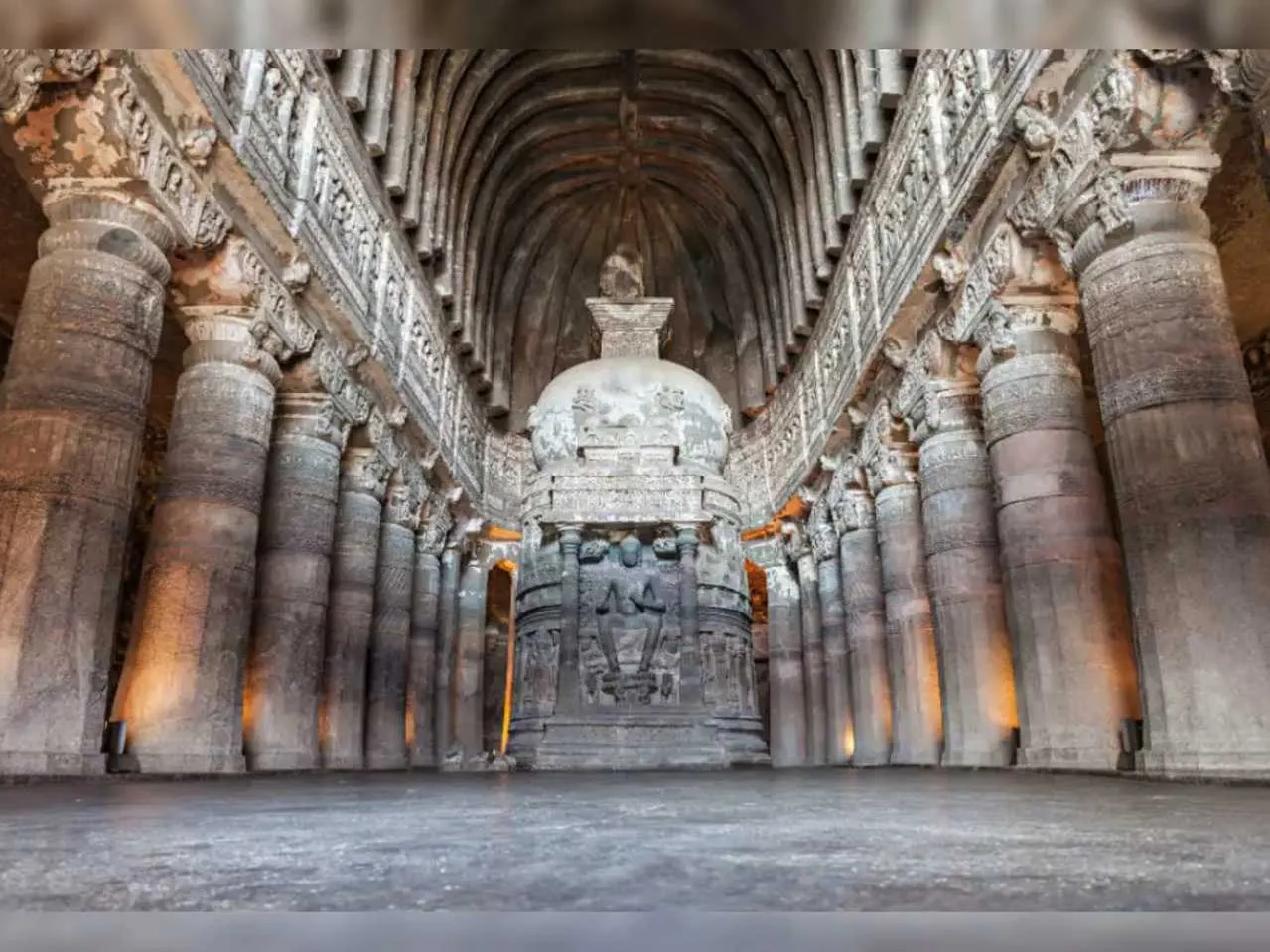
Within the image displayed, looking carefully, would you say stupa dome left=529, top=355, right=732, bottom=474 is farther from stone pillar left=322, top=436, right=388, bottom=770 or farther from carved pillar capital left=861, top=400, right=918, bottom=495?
stone pillar left=322, top=436, right=388, bottom=770

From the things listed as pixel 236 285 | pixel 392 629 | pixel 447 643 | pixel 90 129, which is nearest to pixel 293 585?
pixel 236 285

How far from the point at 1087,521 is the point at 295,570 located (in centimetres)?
905

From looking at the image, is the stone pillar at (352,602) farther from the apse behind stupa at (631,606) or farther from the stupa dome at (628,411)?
the stupa dome at (628,411)

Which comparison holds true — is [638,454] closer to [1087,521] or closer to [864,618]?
[864,618]

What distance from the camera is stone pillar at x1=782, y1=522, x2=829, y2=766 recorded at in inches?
745

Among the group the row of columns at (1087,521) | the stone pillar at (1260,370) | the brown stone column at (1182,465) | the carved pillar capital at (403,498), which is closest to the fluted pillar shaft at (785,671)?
the row of columns at (1087,521)

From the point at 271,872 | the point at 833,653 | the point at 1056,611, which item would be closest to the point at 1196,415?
the point at 1056,611

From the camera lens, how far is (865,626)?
51.5 feet

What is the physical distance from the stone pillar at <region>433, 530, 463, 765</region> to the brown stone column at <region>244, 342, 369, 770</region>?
530 cm

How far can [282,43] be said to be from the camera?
133 centimetres

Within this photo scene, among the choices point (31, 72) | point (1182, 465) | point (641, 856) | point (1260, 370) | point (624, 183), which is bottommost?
point (641, 856)

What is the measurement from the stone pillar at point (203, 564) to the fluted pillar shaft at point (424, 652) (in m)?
7.46

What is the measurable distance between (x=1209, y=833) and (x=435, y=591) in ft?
54.2

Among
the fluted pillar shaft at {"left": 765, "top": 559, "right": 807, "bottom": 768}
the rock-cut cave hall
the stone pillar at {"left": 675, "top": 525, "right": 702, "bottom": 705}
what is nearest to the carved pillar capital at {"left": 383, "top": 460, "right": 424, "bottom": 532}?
the rock-cut cave hall
